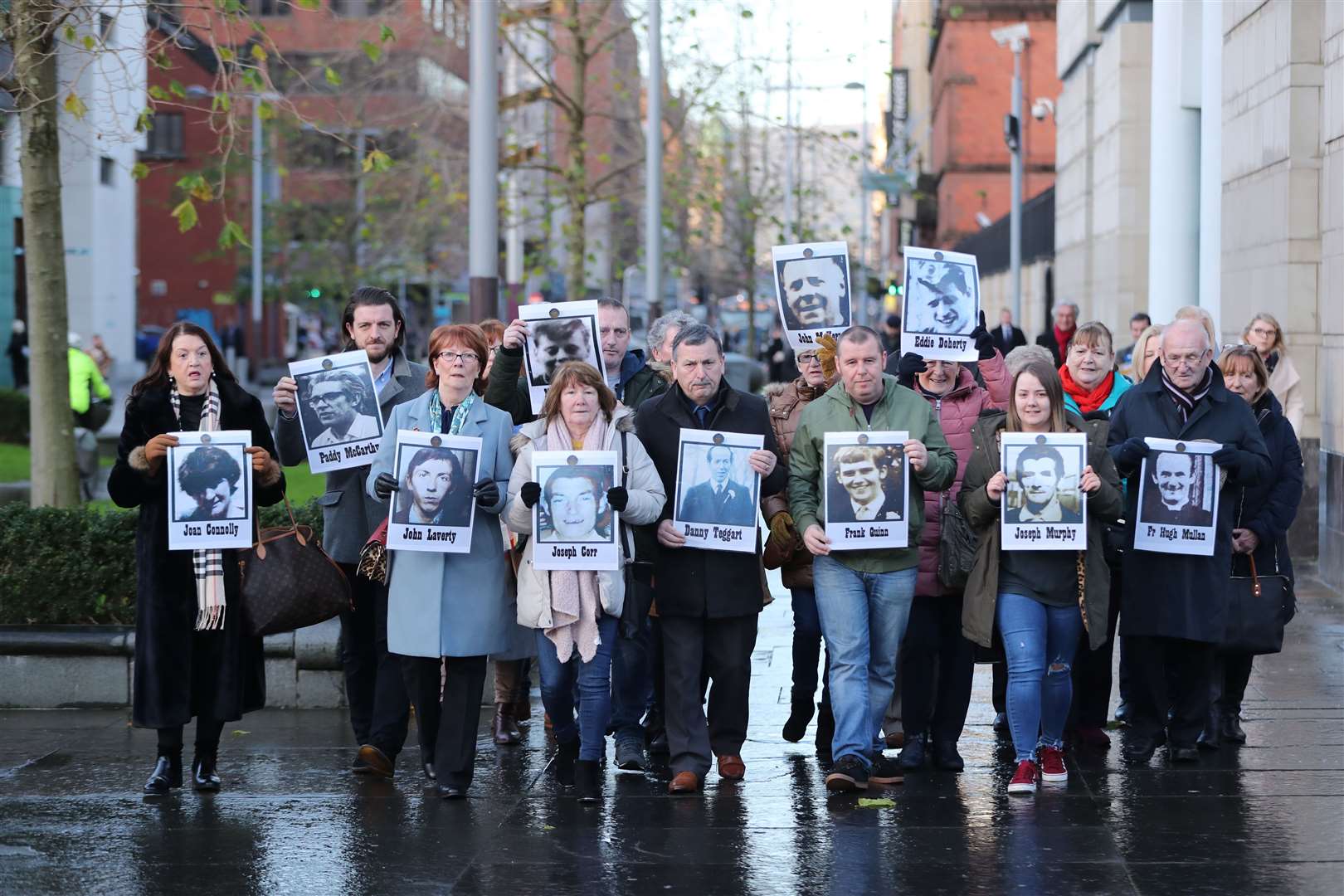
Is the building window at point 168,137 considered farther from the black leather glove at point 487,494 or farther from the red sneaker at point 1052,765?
the red sneaker at point 1052,765

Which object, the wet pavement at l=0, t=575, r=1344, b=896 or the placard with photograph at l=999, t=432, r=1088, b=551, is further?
the placard with photograph at l=999, t=432, r=1088, b=551

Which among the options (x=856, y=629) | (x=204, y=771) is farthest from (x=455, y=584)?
(x=856, y=629)

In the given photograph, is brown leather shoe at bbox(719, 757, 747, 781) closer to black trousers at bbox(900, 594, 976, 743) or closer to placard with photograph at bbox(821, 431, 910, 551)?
black trousers at bbox(900, 594, 976, 743)

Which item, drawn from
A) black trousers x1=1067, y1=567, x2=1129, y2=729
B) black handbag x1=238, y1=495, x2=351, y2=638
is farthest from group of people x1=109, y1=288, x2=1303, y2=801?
black trousers x1=1067, y1=567, x2=1129, y2=729

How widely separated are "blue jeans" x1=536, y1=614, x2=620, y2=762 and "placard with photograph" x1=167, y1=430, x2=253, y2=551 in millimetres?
1350

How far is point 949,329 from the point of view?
8641mm

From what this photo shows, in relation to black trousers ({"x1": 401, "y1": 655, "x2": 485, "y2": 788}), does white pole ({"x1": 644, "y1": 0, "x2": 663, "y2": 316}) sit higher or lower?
higher

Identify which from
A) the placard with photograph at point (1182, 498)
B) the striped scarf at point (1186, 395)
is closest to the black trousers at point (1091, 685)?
the placard with photograph at point (1182, 498)

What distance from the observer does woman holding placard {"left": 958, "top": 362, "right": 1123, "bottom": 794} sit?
800cm

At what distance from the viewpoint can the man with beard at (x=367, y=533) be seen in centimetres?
845

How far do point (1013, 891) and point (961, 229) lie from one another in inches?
2395

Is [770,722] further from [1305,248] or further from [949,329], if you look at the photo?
[1305,248]

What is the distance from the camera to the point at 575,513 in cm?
778

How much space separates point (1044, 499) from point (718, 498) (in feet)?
4.37
